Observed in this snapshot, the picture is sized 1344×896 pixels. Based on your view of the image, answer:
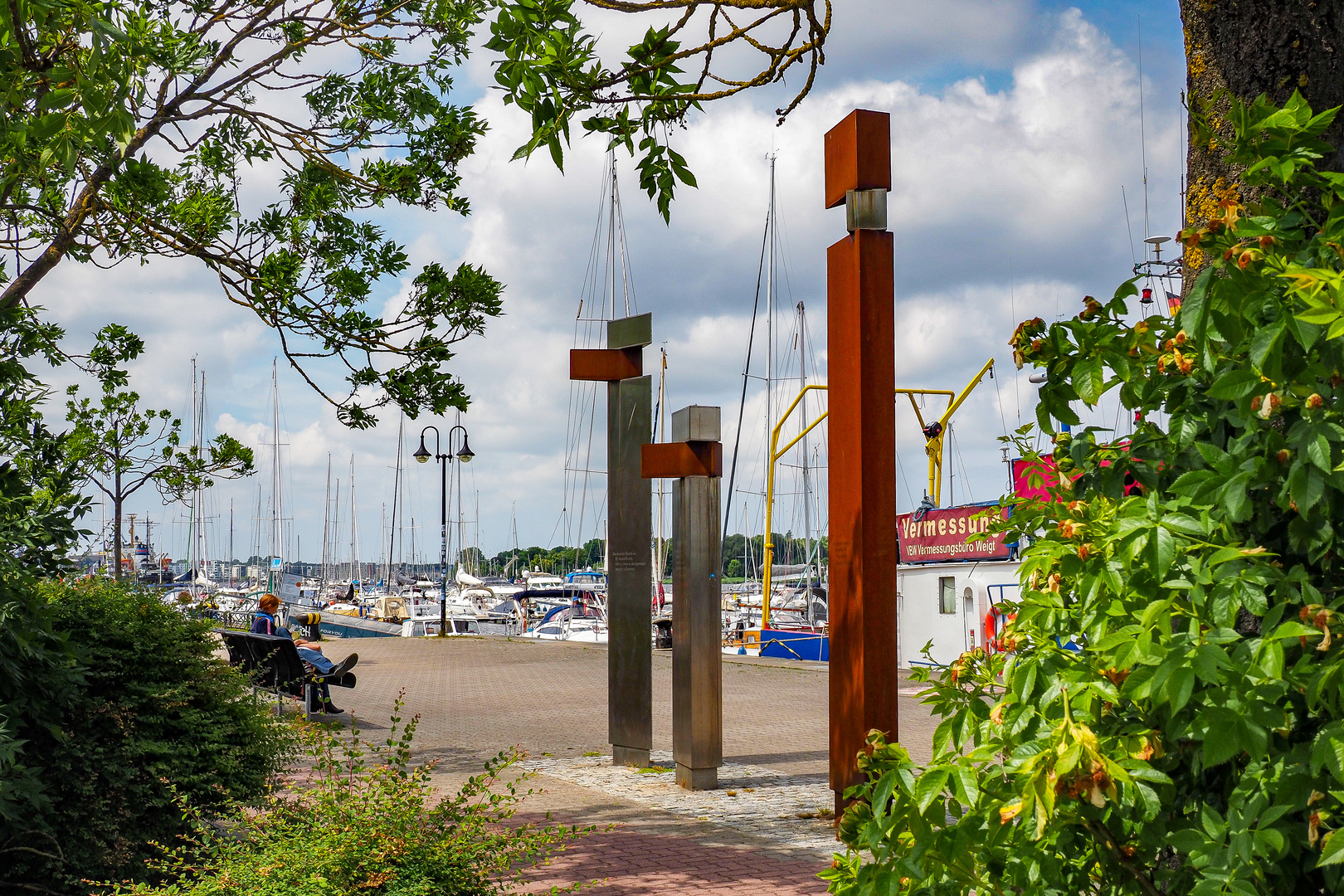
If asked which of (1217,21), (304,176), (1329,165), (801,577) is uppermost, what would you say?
(304,176)

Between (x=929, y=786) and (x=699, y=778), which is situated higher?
(x=929, y=786)

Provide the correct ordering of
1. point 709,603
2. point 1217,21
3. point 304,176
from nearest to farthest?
point 1217,21 → point 304,176 → point 709,603

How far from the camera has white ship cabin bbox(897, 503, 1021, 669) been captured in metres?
19.7

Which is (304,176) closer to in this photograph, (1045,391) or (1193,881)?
(1045,391)

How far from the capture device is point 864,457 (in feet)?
19.6

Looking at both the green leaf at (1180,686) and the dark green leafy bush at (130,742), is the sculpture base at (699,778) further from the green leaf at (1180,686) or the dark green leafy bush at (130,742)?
the green leaf at (1180,686)

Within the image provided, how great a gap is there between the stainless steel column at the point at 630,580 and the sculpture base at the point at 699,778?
1041 millimetres

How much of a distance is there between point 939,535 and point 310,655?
1245 centimetres

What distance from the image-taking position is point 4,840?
201 inches

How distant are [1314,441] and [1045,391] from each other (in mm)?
740

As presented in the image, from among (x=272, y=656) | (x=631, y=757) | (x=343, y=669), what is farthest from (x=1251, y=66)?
(x=343, y=669)

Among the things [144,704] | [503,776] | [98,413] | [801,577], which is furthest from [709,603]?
[801,577]

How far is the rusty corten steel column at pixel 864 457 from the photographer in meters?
5.90

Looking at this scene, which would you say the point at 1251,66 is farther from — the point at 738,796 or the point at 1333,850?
the point at 738,796
